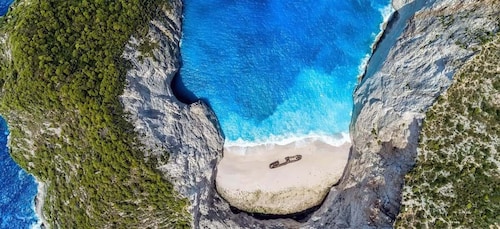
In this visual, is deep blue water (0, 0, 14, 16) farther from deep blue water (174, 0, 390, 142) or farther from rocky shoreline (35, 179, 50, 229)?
deep blue water (174, 0, 390, 142)

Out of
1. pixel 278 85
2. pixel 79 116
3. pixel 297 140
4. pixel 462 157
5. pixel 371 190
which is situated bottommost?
pixel 79 116

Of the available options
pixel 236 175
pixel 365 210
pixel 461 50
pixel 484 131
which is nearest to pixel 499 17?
pixel 461 50

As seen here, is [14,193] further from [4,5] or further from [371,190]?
[371,190]

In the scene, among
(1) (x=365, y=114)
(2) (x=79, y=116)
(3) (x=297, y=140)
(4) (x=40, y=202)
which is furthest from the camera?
(3) (x=297, y=140)

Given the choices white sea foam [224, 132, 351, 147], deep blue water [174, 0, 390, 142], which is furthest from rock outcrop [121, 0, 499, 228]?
deep blue water [174, 0, 390, 142]

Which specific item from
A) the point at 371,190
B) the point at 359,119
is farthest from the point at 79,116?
the point at 371,190

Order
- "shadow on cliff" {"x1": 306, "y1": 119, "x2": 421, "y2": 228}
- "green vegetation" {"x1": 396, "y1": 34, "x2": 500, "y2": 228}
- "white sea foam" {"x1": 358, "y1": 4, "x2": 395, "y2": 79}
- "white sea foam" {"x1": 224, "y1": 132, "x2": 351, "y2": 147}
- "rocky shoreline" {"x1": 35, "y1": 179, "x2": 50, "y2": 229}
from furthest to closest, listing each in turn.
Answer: "white sea foam" {"x1": 358, "y1": 4, "x2": 395, "y2": 79} → "white sea foam" {"x1": 224, "y1": 132, "x2": 351, "y2": 147} → "rocky shoreline" {"x1": 35, "y1": 179, "x2": 50, "y2": 229} → "shadow on cliff" {"x1": 306, "y1": 119, "x2": 421, "y2": 228} → "green vegetation" {"x1": 396, "y1": 34, "x2": 500, "y2": 228}
